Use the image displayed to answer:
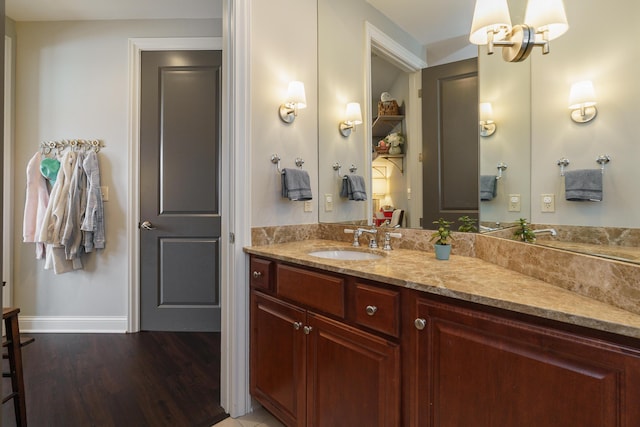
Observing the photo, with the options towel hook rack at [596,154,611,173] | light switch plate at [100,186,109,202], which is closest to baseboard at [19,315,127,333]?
light switch plate at [100,186,109,202]

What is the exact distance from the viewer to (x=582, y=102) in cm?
100

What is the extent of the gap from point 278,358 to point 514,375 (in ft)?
3.33

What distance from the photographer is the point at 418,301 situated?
1.02 m

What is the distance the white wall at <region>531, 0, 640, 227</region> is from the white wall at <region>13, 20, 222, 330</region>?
2.55 metres

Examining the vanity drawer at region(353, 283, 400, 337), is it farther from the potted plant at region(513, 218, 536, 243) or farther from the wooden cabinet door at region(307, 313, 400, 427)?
the potted plant at region(513, 218, 536, 243)

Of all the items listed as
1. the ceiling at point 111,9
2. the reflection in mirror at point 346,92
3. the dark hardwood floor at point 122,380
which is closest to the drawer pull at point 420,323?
the reflection in mirror at point 346,92

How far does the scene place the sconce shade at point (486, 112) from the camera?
1.45 m

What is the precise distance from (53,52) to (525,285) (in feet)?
12.2

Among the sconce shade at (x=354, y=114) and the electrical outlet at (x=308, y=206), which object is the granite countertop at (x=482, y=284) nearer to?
the electrical outlet at (x=308, y=206)

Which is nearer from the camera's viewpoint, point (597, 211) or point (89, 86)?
point (597, 211)

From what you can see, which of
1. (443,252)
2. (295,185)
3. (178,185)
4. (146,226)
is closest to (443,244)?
(443,252)

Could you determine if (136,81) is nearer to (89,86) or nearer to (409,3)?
(89,86)

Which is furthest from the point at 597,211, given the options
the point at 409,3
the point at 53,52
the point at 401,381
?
the point at 53,52

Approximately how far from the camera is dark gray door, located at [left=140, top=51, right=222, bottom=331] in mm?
2676
